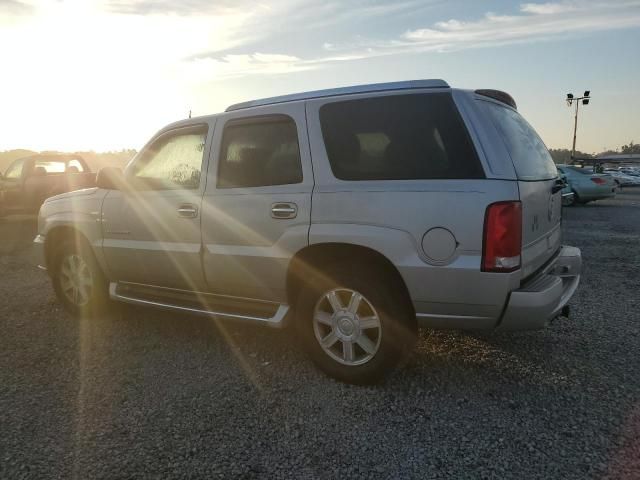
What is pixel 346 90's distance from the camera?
3.51 metres

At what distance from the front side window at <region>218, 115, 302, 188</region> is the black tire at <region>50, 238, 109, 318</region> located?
5.85 ft

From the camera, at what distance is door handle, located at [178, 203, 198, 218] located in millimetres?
3943

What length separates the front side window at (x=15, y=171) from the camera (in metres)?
13.0

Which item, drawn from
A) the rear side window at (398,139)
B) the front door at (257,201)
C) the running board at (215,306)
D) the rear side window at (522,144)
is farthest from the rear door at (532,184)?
the running board at (215,306)

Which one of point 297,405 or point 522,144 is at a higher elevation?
point 522,144

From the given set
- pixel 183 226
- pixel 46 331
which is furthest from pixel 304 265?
pixel 46 331

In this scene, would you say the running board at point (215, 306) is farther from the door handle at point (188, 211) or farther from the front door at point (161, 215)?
the door handle at point (188, 211)

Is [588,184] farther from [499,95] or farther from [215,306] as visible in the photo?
[215,306]

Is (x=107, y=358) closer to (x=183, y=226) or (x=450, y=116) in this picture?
(x=183, y=226)

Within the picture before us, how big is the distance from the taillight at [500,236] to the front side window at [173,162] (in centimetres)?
228

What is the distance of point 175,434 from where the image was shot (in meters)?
2.91

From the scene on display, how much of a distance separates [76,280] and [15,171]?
1010cm

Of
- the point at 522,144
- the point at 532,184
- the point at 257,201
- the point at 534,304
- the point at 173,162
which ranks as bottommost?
the point at 534,304

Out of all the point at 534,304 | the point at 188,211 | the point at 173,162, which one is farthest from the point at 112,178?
the point at 534,304
